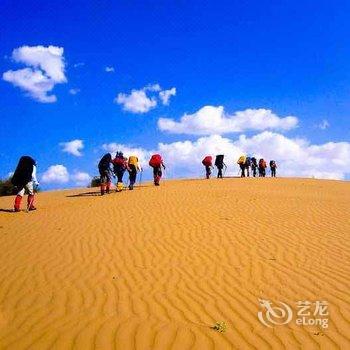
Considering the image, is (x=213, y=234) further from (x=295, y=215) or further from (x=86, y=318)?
(x=86, y=318)

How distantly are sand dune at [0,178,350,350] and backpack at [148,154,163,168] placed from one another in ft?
21.7

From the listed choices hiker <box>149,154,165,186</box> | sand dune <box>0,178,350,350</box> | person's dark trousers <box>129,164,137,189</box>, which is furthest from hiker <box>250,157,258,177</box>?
sand dune <box>0,178,350,350</box>

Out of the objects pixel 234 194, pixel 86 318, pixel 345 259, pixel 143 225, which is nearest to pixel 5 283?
pixel 86 318

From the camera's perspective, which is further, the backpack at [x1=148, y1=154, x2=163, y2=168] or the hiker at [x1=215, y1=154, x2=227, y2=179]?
the hiker at [x1=215, y1=154, x2=227, y2=179]

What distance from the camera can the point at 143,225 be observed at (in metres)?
11.9

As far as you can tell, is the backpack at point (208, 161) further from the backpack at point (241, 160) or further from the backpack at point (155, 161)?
the backpack at point (155, 161)

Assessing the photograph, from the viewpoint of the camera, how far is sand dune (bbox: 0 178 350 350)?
5.36 metres

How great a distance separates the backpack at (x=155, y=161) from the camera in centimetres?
2045

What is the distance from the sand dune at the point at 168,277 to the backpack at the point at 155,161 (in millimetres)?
6614

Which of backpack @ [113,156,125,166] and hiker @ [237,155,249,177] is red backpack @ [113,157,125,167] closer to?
backpack @ [113,156,125,166]

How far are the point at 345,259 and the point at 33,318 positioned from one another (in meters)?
5.90

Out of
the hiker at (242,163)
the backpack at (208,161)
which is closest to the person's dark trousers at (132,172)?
the backpack at (208,161)

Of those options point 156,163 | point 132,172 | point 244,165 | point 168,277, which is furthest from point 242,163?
point 168,277

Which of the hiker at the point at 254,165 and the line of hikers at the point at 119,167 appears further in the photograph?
the hiker at the point at 254,165
